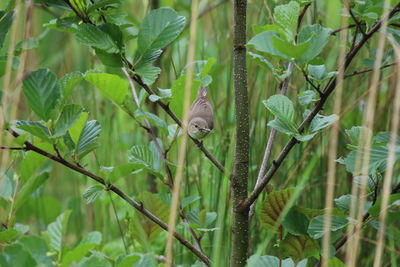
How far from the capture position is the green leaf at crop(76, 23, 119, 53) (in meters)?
0.80

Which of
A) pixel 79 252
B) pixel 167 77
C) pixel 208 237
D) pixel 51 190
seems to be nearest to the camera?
pixel 79 252

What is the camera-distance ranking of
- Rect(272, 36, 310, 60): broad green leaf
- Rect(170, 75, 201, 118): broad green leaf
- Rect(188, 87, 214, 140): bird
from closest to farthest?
Rect(272, 36, 310, 60): broad green leaf
Rect(170, 75, 201, 118): broad green leaf
Rect(188, 87, 214, 140): bird

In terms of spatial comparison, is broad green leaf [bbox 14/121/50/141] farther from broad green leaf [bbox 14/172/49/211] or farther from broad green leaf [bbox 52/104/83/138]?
broad green leaf [bbox 14/172/49/211]

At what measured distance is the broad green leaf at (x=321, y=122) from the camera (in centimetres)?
76

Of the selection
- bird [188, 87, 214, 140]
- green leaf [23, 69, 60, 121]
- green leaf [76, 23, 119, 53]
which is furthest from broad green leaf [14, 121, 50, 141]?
bird [188, 87, 214, 140]

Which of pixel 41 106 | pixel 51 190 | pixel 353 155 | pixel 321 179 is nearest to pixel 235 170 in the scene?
pixel 353 155

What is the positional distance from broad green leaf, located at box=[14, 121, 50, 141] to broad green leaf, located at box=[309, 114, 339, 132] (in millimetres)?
321

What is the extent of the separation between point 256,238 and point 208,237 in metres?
0.14

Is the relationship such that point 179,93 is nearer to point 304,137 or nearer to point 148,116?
point 148,116

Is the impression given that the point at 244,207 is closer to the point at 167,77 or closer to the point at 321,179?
the point at 321,179

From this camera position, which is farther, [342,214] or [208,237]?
[208,237]

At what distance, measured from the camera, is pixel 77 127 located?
2.69 ft

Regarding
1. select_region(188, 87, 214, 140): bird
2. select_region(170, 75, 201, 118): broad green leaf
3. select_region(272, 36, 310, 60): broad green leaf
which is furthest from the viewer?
select_region(188, 87, 214, 140): bird

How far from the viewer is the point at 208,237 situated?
1.24m
